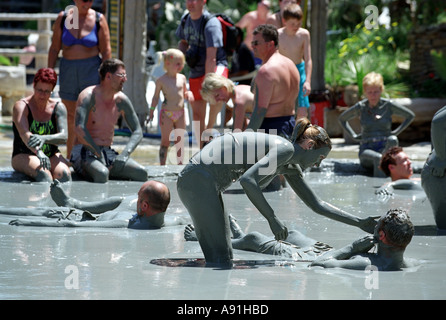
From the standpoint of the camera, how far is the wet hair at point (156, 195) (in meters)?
6.79

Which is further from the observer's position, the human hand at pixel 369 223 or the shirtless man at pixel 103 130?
the shirtless man at pixel 103 130

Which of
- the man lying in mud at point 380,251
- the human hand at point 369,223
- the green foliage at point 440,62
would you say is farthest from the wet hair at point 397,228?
the green foliage at point 440,62

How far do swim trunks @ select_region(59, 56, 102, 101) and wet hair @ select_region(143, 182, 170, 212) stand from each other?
3.93 meters

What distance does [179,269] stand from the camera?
217 inches

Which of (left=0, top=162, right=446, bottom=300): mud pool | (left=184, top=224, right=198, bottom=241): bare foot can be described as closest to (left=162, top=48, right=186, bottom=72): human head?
(left=0, top=162, right=446, bottom=300): mud pool

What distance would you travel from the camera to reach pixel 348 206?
850 centimetres

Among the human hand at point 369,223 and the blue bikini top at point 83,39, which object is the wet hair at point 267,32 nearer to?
the blue bikini top at point 83,39

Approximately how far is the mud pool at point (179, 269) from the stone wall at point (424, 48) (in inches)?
347

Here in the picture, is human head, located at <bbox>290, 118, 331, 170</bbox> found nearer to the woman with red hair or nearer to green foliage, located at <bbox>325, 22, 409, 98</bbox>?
the woman with red hair

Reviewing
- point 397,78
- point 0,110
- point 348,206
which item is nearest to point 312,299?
point 348,206

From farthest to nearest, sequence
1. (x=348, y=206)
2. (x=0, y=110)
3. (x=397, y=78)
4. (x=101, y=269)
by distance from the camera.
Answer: (x=0, y=110), (x=397, y=78), (x=348, y=206), (x=101, y=269)

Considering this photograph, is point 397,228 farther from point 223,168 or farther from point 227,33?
point 227,33
